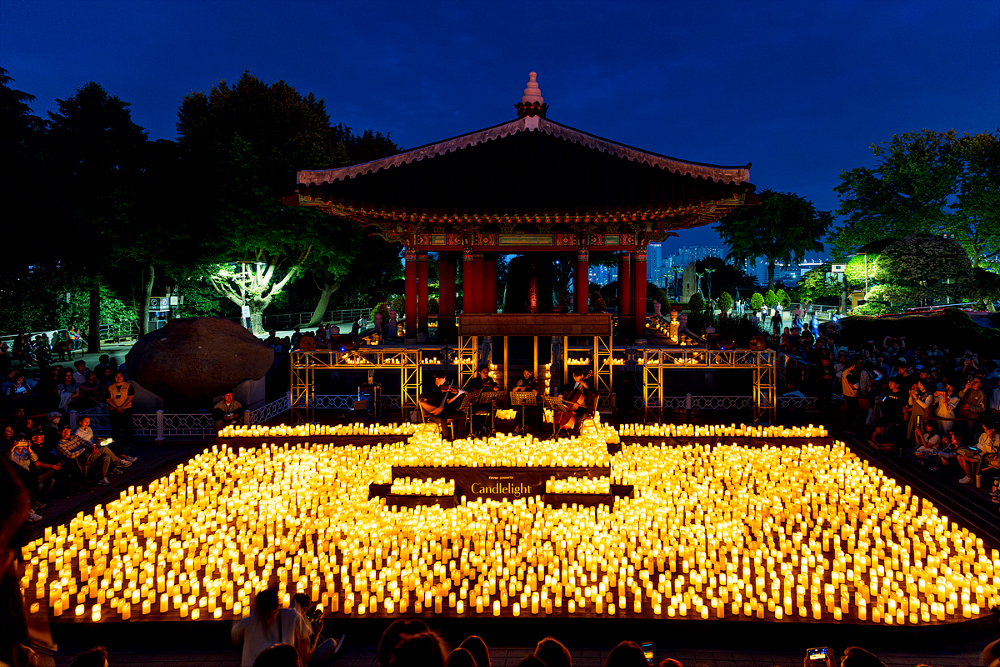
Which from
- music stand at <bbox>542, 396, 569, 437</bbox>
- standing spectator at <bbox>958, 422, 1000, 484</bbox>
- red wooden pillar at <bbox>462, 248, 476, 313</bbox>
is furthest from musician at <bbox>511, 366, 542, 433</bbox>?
standing spectator at <bbox>958, 422, 1000, 484</bbox>

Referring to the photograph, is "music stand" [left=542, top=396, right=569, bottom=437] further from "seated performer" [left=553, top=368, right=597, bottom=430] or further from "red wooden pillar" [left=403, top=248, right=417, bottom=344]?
"red wooden pillar" [left=403, top=248, right=417, bottom=344]

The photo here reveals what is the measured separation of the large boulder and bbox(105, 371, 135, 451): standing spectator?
739mm

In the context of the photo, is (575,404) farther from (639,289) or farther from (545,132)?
(545,132)

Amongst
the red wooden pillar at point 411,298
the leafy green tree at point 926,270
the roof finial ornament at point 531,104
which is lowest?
the red wooden pillar at point 411,298

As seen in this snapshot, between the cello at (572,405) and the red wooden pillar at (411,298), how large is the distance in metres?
7.24

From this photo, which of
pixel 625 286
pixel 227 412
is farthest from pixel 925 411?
pixel 227 412

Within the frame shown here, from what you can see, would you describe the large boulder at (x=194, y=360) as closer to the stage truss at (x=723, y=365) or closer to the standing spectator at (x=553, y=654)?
the stage truss at (x=723, y=365)

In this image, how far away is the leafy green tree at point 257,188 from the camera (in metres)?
23.4

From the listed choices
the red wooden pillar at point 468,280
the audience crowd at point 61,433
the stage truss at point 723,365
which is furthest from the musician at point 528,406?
the audience crowd at point 61,433

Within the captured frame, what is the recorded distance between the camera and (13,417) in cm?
894

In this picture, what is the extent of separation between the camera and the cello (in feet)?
33.8

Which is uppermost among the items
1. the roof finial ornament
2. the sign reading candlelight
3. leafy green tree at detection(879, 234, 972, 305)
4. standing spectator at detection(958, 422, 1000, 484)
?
the roof finial ornament

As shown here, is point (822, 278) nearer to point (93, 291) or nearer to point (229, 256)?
point (229, 256)

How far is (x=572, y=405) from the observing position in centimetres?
1030
